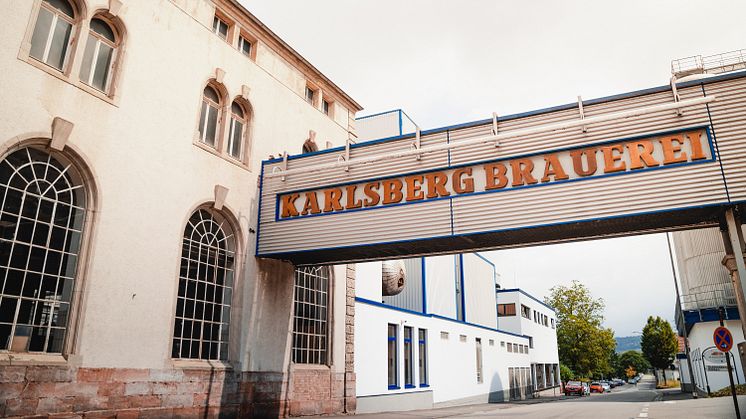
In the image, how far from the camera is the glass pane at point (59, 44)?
10.7 meters

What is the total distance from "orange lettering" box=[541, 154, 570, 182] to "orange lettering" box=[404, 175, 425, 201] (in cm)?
306

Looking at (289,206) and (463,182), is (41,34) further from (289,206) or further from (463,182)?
(463,182)

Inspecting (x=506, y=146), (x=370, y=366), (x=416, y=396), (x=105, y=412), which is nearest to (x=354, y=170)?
(x=506, y=146)

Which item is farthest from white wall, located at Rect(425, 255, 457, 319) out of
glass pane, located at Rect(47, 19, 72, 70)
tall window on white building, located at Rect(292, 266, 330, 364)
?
glass pane, located at Rect(47, 19, 72, 70)

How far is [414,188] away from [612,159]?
4766mm

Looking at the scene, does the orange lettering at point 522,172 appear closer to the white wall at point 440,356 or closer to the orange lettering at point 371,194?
the orange lettering at point 371,194

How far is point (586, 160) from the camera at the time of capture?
461 inches

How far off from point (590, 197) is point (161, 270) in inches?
404

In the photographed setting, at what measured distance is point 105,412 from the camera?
1045 cm

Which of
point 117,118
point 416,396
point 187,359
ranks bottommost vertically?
point 416,396

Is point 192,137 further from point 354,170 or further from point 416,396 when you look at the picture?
point 416,396

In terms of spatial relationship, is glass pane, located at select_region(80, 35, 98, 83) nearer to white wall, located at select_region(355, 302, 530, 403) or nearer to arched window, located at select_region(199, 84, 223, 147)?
arched window, located at select_region(199, 84, 223, 147)

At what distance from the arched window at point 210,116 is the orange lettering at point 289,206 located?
2.61 meters

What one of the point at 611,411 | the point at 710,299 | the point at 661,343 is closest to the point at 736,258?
the point at 611,411
